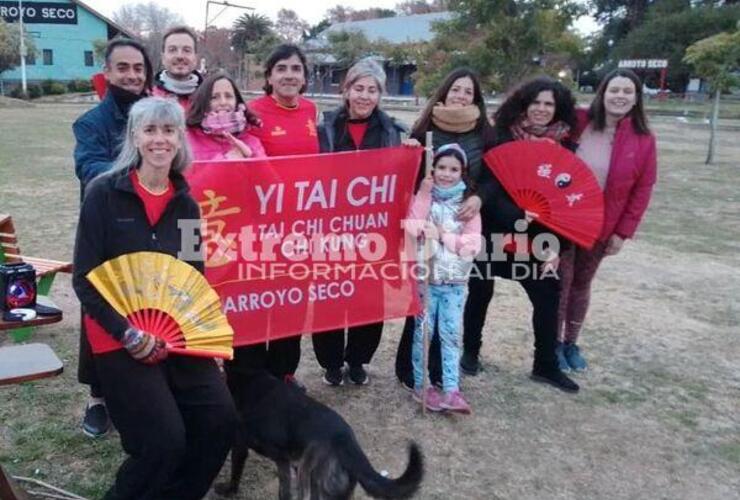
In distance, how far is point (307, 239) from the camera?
3973mm

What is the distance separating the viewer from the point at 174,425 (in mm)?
2732

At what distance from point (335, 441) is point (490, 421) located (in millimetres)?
1684

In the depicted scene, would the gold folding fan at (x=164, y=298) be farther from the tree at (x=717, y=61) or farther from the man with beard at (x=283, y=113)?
the tree at (x=717, y=61)

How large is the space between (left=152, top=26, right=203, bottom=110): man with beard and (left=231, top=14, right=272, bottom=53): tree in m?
59.0

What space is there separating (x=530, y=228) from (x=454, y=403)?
48.4 inches

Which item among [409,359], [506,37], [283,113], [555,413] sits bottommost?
[555,413]

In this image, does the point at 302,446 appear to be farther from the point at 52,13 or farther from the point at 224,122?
the point at 52,13

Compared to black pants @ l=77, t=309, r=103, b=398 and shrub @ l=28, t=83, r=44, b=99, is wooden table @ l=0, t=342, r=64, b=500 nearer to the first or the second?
black pants @ l=77, t=309, r=103, b=398

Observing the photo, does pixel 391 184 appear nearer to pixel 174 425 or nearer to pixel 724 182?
pixel 174 425

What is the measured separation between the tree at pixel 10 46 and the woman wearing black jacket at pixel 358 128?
4060 cm

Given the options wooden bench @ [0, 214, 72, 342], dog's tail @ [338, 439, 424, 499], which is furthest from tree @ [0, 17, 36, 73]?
dog's tail @ [338, 439, 424, 499]

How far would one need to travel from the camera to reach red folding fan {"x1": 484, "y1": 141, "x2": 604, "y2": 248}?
4250mm

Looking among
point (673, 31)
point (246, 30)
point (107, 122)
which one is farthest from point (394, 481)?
point (246, 30)

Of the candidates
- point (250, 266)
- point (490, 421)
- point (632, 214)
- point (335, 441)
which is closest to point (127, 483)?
point (335, 441)
